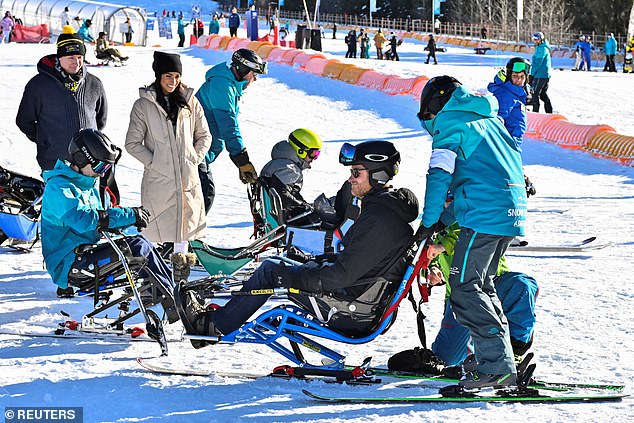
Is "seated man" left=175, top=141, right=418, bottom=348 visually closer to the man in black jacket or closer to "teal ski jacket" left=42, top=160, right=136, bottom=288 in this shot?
"teal ski jacket" left=42, top=160, right=136, bottom=288

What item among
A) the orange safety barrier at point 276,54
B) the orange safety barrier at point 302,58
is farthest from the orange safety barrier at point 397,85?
the orange safety barrier at point 276,54

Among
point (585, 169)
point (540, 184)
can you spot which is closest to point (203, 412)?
point (540, 184)

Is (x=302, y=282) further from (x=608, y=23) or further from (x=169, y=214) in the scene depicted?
(x=608, y=23)

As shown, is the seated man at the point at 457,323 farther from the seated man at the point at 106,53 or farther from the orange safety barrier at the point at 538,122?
the seated man at the point at 106,53

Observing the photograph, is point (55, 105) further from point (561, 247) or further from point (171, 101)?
point (561, 247)

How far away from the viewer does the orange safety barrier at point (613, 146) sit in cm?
1463

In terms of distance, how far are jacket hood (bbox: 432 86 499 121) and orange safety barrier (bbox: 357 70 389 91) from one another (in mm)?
17134

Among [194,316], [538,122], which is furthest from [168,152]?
[538,122]

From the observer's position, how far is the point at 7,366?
5.10 metres

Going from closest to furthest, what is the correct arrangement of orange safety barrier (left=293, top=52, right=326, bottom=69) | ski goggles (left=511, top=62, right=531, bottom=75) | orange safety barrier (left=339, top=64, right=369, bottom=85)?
ski goggles (left=511, top=62, right=531, bottom=75), orange safety barrier (left=339, top=64, right=369, bottom=85), orange safety barrier (left=293, top=52, right=326, bottom=69)

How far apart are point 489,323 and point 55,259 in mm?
2581

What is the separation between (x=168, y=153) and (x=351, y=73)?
17.3 m

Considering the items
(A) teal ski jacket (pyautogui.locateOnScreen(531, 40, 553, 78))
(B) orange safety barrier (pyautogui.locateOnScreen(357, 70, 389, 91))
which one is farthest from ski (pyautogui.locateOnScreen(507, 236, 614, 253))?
(B) orange safety barrier (pyautogui.locateOnScreen(357, 70, 389, 91))

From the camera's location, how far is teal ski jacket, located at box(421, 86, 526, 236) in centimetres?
456
